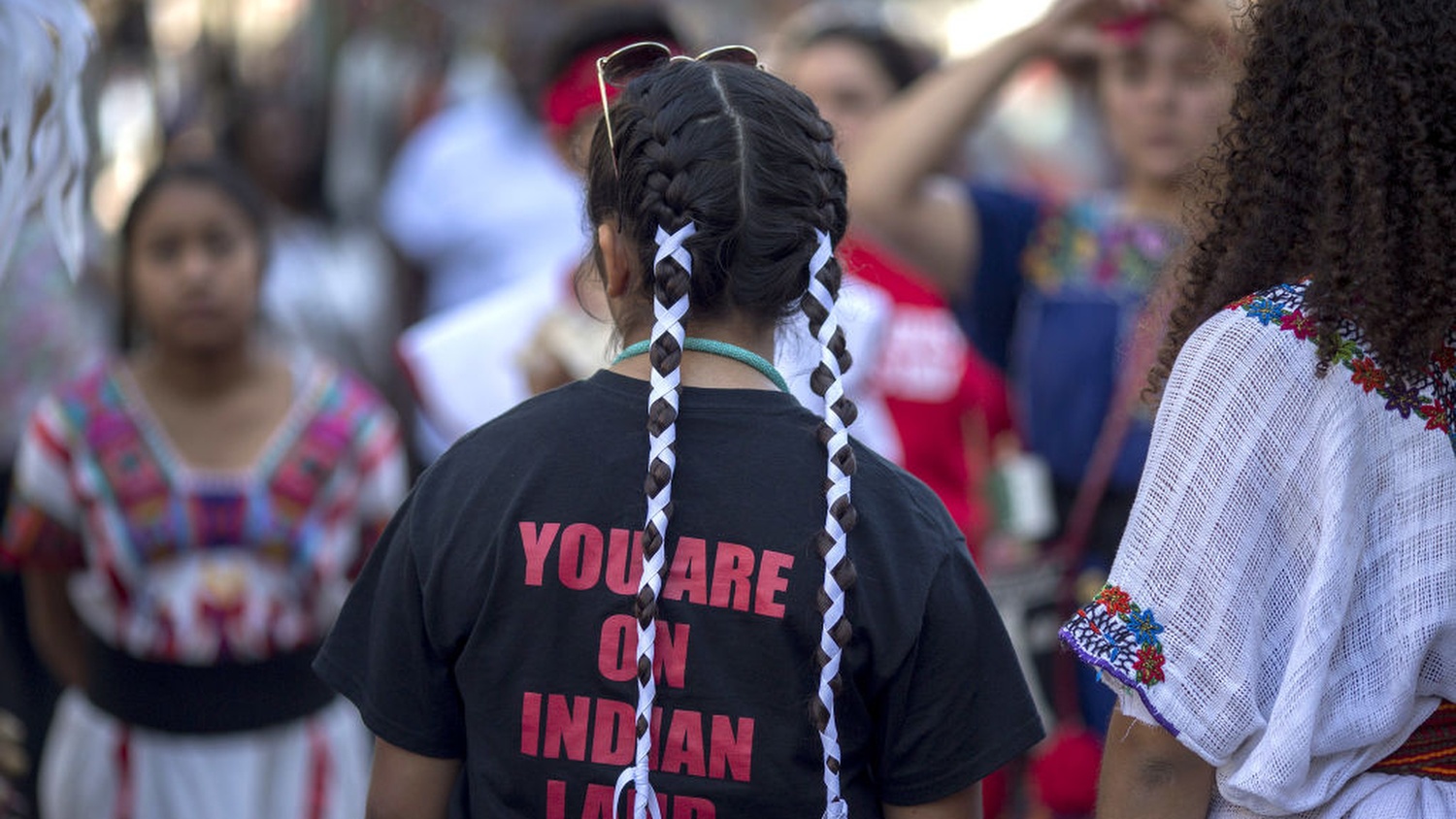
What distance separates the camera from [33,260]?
5082 millimetres

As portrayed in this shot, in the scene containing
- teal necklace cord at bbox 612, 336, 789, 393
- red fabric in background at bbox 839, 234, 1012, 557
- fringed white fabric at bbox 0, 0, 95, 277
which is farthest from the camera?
red fabric in background at bbox 839, 234, 1012, 557

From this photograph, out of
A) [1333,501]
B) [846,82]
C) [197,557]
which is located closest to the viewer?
[1333,501]

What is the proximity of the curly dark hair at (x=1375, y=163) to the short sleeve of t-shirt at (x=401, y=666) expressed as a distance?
39.8 inches

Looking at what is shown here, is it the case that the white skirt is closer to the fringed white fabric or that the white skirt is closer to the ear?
the fringed white fabric

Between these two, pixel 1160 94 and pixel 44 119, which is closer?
pixel 44 119

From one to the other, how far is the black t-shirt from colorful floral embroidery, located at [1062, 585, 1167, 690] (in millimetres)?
98

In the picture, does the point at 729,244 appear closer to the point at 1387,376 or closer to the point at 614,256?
the point at 614,256

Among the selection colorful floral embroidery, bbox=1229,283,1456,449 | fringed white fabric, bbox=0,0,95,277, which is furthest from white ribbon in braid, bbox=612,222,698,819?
fringed white fabric, bbox=0,0,95,277

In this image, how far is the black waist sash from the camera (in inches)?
138

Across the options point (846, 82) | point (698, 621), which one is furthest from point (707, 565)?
Answer: point (846, 82)

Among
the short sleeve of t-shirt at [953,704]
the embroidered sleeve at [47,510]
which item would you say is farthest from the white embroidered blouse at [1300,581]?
the embroidered sleeve at [47,510]

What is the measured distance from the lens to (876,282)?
4332mm

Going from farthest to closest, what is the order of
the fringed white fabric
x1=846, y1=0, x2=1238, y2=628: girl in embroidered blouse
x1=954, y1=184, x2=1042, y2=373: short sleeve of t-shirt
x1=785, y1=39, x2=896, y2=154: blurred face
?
x1=785, y1=39, x2=896, y2=154: blurred face → x1=954, y1=184, x2=1042, y2=373: short sleeve of t-shirt → x1=846, y1=0, x2=1238, y2=628: girl in embroidered blouse → the fringed white fabric

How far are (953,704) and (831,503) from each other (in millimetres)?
269
